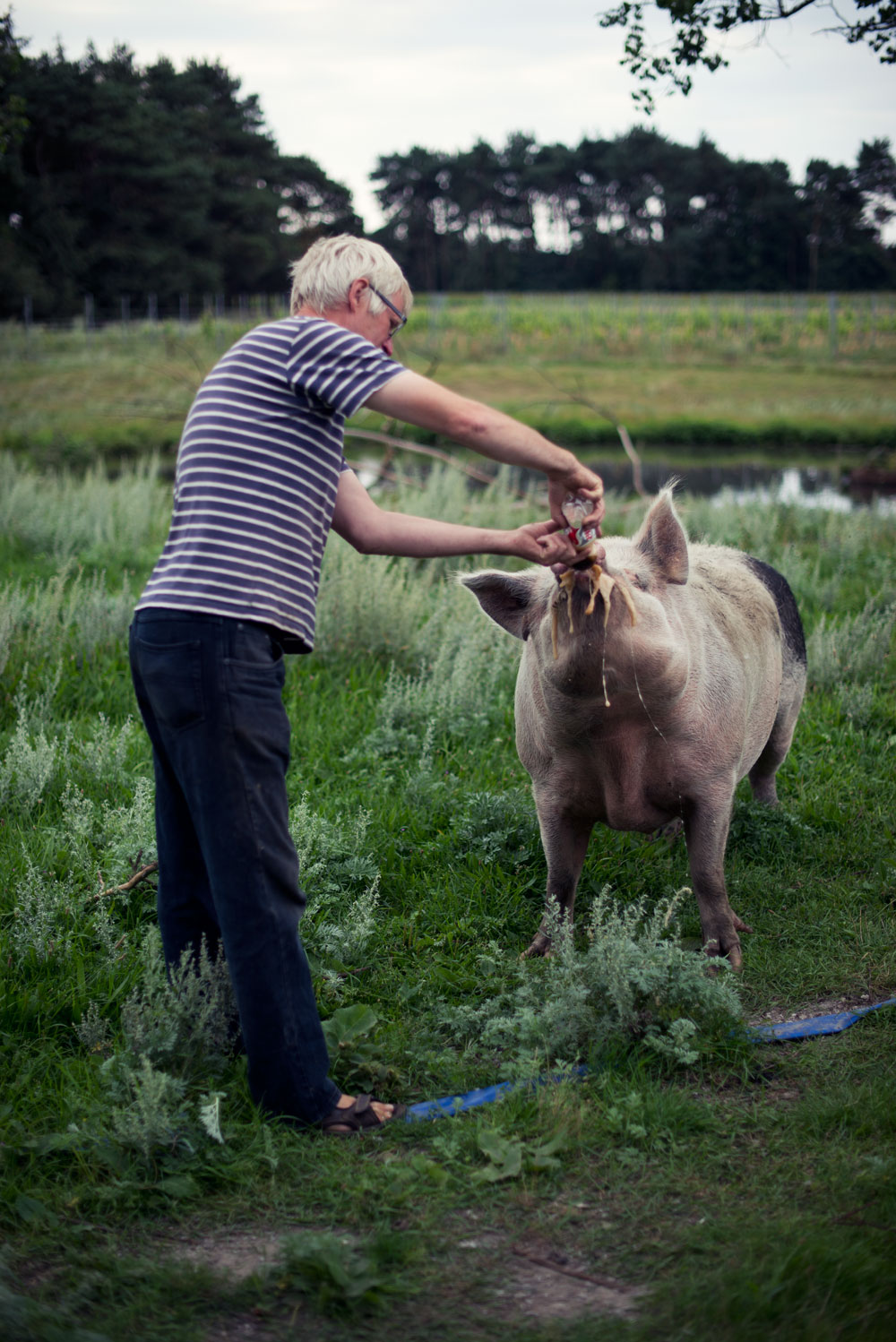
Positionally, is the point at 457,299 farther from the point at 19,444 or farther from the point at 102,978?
the point at 102,978

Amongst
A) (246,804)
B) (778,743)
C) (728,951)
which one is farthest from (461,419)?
(778,743)

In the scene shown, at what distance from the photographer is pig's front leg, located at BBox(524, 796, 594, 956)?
396 centimetres

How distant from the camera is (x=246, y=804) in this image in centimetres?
277

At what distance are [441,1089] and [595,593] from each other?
1579mm

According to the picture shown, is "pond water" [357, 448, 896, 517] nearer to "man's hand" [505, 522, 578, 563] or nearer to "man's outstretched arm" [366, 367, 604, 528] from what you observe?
"man's hand" [505, 522, 578, 563]

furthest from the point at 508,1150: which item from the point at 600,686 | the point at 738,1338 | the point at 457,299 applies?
the point at 457,299

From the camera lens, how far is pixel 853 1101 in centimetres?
309

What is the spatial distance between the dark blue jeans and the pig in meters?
0.96

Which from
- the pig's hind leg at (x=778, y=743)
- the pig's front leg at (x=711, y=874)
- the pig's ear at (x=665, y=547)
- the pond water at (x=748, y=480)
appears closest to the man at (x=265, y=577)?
the pig's ear at (x=665, y=547)

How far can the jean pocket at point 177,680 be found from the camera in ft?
8.91

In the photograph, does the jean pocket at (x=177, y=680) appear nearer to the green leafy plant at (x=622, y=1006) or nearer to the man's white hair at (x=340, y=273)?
the man's white hair at (x=340, y=273)

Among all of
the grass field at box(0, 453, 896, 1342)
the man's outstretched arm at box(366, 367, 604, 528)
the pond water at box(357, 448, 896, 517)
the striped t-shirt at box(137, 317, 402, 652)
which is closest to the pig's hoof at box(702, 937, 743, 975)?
the grass field at box(0, 453, 896, 1342)

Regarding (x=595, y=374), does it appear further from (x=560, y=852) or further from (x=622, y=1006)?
(x=622, y=1006)

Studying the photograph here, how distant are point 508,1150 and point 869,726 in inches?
168
